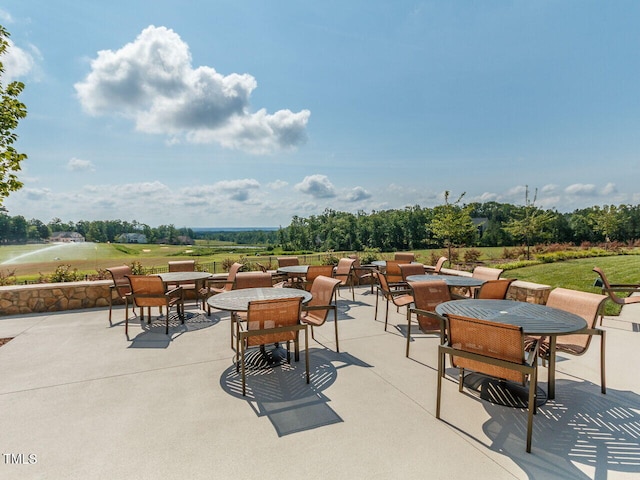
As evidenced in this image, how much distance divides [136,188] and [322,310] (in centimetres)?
2186

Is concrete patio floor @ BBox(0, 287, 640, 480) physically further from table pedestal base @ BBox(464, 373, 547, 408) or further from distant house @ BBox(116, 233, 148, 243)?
distant house @ BBox(116, 233, 148, 243)

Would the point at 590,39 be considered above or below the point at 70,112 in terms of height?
above

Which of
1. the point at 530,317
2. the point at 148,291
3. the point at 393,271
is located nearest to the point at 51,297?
the point at 148,291

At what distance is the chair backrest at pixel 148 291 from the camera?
14.6 feet

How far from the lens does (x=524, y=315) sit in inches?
106

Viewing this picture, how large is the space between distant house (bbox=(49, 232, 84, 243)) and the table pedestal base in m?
16.4

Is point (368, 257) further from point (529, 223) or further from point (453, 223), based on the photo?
point (529, 223)

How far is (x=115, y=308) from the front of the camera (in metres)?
6.09

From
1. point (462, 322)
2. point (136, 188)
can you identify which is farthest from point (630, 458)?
point (136, 188)

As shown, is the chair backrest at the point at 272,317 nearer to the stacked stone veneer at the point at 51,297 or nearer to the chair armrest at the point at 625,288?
the stacked stone veneer at the point at 51,297

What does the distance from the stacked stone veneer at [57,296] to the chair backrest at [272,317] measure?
4.04 meters

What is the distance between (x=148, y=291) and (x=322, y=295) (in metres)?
2.69

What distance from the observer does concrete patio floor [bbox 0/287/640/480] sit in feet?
6.19

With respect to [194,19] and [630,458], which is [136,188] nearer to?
[194,19]
